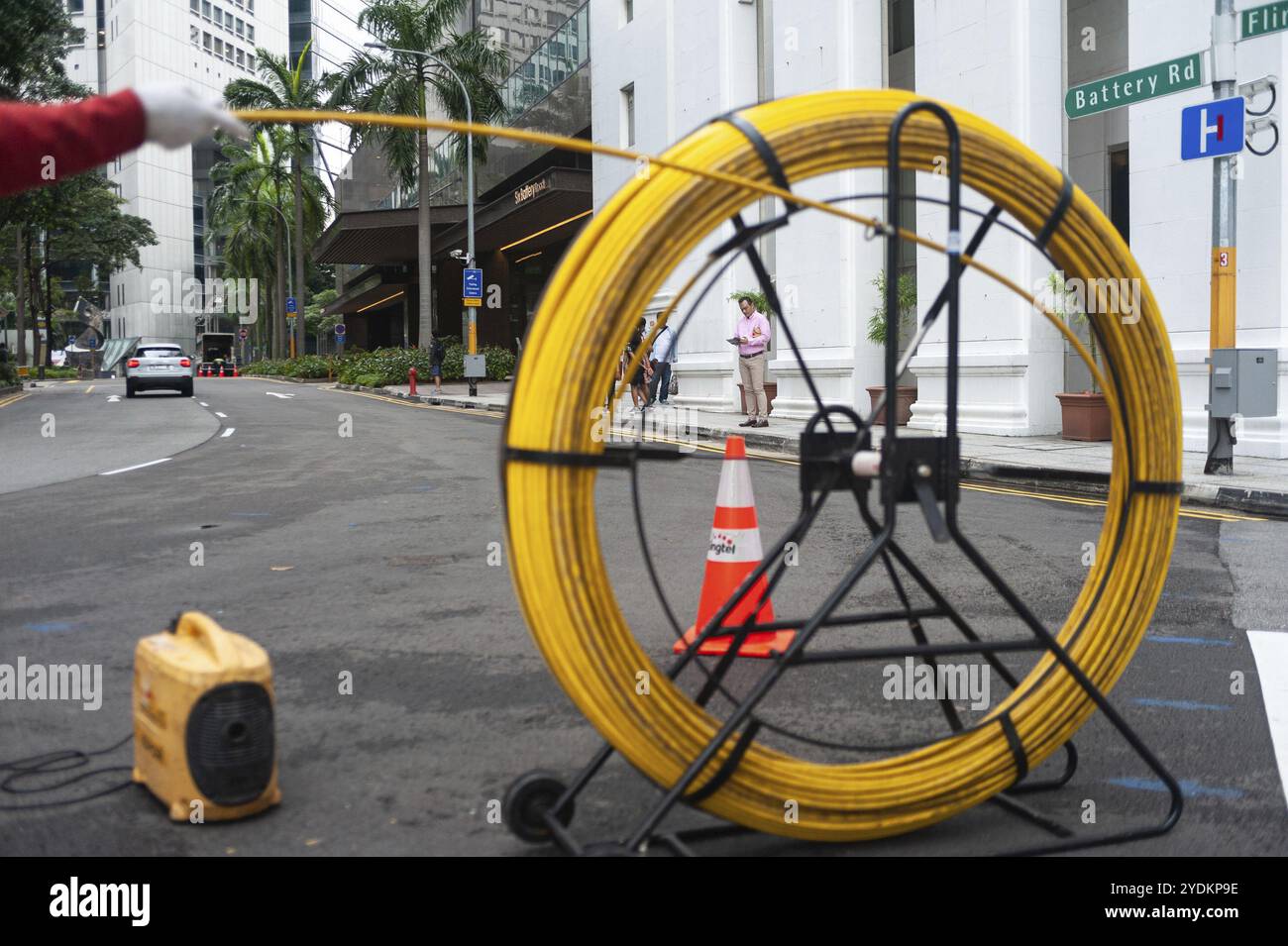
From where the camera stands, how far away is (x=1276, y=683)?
4.91 meters

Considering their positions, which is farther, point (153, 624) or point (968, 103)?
point (968, 103)

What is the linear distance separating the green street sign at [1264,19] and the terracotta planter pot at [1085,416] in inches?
202

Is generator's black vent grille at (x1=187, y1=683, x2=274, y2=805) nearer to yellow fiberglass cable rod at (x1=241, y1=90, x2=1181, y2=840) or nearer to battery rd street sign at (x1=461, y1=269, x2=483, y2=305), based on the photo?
yellow fiberglass cable rod at (x1=241, y1=90, x2=1181, y2=840)

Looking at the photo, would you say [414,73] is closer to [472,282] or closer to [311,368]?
[472,282]

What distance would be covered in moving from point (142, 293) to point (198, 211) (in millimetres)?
14598

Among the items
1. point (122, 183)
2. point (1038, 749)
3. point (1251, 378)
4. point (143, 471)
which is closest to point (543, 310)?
point (1038, 749)

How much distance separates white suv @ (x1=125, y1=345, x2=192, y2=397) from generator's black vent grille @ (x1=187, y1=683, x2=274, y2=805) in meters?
31.2

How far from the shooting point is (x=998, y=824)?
352 cm

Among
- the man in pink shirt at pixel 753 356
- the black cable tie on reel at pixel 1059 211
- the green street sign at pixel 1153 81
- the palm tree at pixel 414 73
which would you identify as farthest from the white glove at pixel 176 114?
the palm tree at pixel 414 73

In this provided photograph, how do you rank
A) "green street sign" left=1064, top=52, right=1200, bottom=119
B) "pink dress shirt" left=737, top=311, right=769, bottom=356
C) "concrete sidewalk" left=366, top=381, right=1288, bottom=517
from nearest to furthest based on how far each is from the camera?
"concrete sidewalk" left=366, top=381, right=1288, bottom=517 < "green street sign" left=1064, top=52, right=1200, bottom=119 < "pink dress shirt" left=737, top=311, right=769, bottom=356

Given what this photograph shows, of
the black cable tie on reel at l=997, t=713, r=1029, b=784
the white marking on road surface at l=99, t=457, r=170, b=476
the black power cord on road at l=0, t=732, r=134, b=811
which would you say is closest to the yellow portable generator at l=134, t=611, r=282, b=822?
the black power cord on road at l=0, t=732, r=134, b=811

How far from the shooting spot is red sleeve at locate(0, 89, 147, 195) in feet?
8.95
